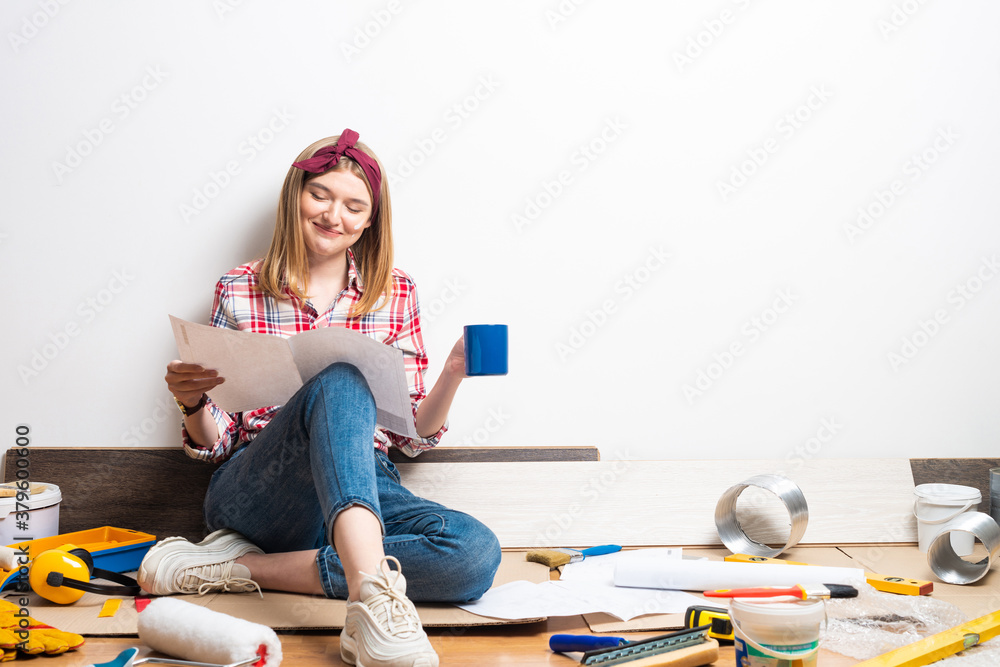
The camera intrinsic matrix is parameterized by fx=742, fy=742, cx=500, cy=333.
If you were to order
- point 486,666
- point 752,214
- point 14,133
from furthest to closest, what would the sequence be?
point 752,214 < point 14,133 < point 486,666

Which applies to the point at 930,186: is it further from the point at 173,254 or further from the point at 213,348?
the point at 173,254

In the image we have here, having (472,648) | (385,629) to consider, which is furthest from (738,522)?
(385,629)

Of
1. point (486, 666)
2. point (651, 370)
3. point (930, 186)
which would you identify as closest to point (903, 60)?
point (930, 186)

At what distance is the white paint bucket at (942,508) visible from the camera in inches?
67.4

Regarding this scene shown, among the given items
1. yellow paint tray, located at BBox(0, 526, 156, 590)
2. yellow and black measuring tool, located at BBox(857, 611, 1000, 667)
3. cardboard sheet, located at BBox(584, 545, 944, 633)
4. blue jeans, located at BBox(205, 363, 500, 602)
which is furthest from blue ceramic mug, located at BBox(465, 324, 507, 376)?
yellow paint tray, located at BBox(0, 526, 156, 590)

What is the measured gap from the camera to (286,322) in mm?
1657

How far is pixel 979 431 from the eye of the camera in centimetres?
201

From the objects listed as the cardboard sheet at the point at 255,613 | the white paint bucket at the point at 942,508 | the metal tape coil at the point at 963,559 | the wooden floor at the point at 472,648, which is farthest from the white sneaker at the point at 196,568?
the white paint bucket at the point at 942,508

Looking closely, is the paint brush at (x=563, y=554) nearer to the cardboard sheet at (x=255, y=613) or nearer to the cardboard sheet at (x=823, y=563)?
the cardboard sheet at (x=823, y=563)

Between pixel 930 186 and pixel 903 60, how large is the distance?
34 cm

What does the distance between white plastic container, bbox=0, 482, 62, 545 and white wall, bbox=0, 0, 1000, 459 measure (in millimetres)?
216

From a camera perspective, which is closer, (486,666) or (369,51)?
(486,666)

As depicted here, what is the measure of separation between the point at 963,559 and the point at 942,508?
0.54ft

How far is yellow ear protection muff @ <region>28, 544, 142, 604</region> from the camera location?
4.46 ft
